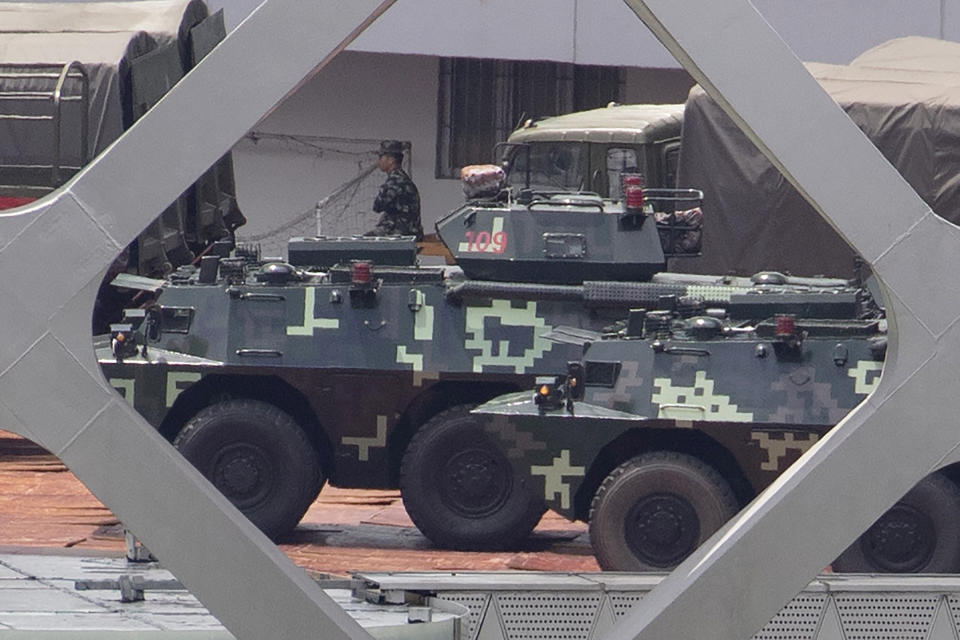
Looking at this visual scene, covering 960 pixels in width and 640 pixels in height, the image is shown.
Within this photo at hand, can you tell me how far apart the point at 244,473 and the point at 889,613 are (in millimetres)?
4535

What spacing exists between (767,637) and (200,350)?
15.5 feet

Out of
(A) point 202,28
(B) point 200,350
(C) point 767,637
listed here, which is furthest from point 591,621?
(A) point 202,28

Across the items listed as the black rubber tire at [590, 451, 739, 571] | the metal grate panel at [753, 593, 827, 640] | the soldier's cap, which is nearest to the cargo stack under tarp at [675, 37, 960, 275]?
the soldier's cap

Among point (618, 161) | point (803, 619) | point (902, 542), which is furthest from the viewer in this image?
point (618, 161)

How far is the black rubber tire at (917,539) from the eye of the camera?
877 centimetres

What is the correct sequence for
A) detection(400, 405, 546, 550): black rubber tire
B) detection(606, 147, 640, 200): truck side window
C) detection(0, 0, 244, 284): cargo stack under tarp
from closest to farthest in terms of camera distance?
detection(400, 405, 546, 550): black rubber tire
detection(0, 0, 244, 284): cargo stack under tarp
detection(606, 147, 640, 200): truck side window

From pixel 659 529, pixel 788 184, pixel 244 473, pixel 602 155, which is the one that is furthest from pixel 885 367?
pixel 602 155

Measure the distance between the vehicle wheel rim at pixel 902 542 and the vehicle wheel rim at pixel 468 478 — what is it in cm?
217

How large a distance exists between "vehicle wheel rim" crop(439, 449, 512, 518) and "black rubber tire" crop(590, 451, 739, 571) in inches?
45.0

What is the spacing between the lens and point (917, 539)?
8812 mm

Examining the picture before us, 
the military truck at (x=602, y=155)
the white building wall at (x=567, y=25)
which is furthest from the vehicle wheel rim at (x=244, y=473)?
the white building wall at (x=567, y=25)

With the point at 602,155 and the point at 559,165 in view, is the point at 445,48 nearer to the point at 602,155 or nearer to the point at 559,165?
the point at 559,165

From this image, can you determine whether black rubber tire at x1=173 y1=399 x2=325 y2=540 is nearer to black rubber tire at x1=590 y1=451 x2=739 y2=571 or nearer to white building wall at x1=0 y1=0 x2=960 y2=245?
black rubber tire at x1=590 y1=451 x2=739 y2=571

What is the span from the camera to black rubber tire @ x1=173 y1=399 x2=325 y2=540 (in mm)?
9977
